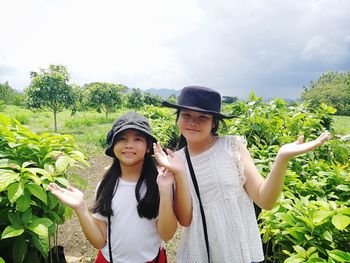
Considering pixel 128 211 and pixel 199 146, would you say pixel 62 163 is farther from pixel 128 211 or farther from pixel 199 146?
pixel 199 146

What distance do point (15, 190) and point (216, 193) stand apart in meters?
0.99

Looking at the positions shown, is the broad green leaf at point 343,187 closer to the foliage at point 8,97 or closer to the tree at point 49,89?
the tree at point 49,89

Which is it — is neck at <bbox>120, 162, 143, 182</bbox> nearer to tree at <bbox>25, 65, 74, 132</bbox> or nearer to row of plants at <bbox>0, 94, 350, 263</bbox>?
row of plants at <bbox>0, 94, 350, 263</bbox>

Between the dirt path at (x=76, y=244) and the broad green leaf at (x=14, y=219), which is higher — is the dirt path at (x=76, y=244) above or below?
below

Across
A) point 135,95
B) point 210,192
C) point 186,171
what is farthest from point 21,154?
point 135,95

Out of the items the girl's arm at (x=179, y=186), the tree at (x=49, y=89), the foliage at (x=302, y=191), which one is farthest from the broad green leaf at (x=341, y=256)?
the tree at (x=49, y=89)

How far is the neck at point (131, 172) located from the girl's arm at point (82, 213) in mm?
284

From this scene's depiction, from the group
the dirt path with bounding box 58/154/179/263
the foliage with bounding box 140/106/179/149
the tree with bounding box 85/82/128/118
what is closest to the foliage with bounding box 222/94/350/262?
the dirt path with bounding box 58/154/179/263

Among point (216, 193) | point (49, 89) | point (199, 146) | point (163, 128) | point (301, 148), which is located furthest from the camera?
point (49, 89)

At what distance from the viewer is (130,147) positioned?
5.54ft

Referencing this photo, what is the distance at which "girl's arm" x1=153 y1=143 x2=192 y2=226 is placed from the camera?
56.7 inches

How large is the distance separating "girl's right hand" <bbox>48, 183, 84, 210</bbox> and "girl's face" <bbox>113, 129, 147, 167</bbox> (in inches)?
12.4

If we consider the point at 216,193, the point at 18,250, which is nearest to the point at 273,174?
the point at 216,193

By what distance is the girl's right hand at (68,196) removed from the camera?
1543mm
